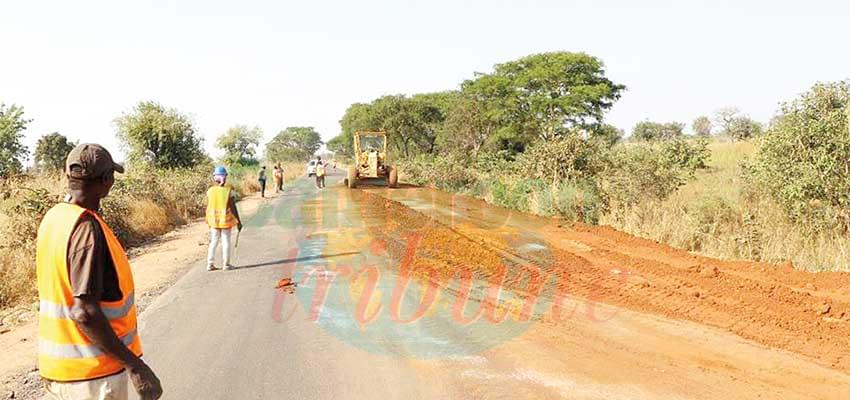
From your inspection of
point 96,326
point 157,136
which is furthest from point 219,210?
point 157,136

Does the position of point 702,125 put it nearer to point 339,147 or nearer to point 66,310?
point 339,147

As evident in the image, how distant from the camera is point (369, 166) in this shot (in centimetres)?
3033

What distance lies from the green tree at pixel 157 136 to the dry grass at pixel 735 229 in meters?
19.0

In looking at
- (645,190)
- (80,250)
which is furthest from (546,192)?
(80,250)

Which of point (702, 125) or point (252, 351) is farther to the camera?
point (702, 125)

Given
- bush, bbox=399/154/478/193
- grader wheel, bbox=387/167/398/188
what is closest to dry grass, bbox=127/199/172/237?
grader wheel, bbox=387/167/398/188

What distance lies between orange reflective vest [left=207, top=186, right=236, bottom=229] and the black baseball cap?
24.4ft

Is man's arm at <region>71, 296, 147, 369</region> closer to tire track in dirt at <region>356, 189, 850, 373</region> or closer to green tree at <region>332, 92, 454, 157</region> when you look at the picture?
tire track in dirt at <region>356, 189, 850, 373</region>

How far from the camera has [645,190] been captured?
52.4 feet

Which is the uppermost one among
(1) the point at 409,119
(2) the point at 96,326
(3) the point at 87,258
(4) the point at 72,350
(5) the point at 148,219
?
(1) the point at 409,119

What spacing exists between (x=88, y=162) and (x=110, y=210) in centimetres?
1354

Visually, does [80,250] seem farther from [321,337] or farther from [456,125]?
[456,125]

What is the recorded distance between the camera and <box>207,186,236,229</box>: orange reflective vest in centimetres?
1020

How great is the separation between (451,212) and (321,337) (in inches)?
502
